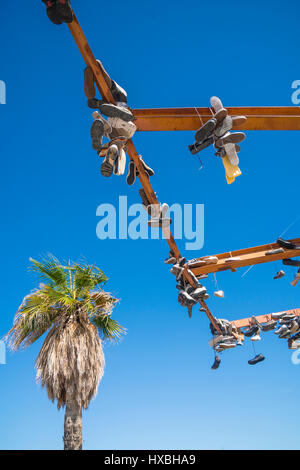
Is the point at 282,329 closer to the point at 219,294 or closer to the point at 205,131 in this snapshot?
the point at 219,294

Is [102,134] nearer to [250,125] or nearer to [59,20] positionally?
[59,20]

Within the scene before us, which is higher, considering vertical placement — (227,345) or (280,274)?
(280,274)

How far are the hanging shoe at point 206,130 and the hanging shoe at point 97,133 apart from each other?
1076 mm

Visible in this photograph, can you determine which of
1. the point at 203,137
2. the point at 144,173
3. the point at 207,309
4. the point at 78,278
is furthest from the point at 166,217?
the point at 207,309

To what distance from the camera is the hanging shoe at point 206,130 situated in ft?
13.1

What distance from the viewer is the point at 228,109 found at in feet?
14.1

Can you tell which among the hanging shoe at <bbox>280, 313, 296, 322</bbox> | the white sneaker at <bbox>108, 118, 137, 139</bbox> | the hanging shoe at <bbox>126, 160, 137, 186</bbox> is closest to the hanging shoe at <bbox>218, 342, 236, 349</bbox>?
the hanging shoe at <bbox>280, 313, 296, 322</bbox>

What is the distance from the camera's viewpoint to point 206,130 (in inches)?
159

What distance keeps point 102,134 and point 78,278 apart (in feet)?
12.7

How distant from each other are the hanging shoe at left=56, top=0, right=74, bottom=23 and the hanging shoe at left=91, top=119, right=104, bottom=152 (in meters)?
0.94

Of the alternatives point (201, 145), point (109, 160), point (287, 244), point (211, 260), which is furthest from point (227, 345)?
point (109, 160)

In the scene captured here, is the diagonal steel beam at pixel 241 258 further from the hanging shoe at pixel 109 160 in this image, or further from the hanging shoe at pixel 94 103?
the hanging shoe at pixel 94 103

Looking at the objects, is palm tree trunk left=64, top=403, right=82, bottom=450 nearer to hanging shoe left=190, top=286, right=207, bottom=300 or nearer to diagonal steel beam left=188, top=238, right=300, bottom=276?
hanging shoe left=190, top=286, right=207, bottom=300

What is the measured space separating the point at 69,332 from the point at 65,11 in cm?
490
